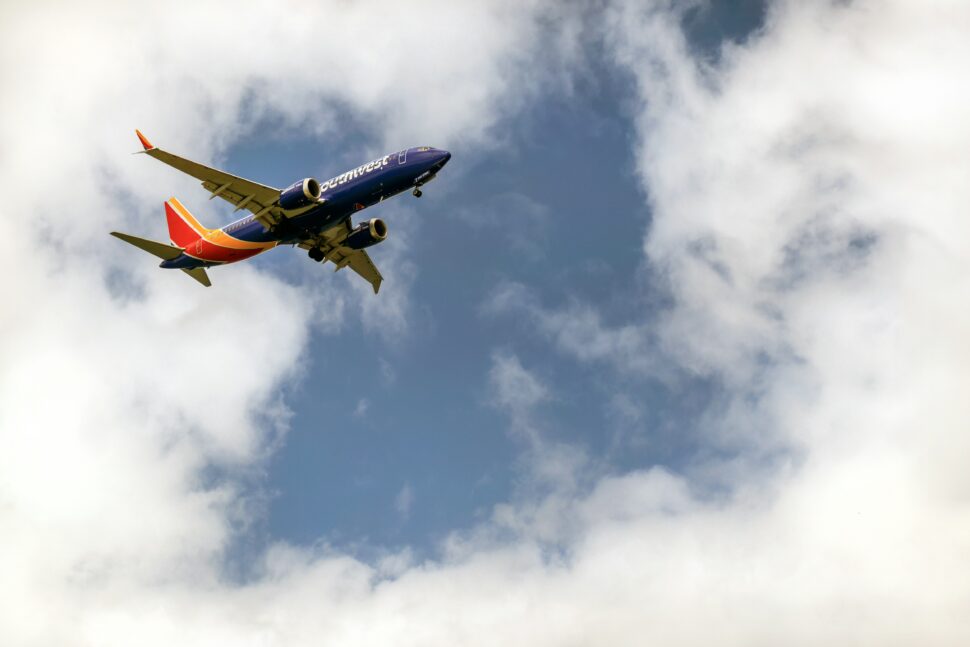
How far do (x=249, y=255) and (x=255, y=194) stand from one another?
8.24 metres

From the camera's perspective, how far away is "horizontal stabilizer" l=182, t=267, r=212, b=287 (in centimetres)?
9438

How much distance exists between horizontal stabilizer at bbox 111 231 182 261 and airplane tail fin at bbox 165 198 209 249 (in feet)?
4.16

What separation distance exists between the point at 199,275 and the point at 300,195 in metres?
17.0

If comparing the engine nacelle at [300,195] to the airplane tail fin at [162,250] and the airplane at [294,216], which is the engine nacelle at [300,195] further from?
the airplane tail fin at [162,250]

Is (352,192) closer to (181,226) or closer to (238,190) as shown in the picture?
(238,190)

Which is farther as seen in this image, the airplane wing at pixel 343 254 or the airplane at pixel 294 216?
the airplane wing at pixel 343 254

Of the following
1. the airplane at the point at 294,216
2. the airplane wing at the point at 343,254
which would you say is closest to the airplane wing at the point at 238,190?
the airplane at the point at 294,216

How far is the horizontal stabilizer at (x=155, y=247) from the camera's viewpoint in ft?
294

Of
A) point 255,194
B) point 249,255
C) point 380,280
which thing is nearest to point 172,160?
point 255,194

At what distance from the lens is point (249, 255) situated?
90875 millimetres

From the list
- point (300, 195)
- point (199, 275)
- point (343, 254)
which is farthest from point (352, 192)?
point (199, 275)

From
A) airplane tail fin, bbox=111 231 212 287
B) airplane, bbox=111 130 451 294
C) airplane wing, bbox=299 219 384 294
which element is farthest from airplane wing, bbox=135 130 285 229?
airplane tail fin, bbox=111 231 212 287

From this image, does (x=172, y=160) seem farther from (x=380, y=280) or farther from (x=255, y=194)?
(x=380, y=280)

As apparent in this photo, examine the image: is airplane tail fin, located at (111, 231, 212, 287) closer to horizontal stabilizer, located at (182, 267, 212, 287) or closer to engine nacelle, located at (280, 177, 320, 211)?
horizontal stabilizer, located at (182, 267, 212, 287)
